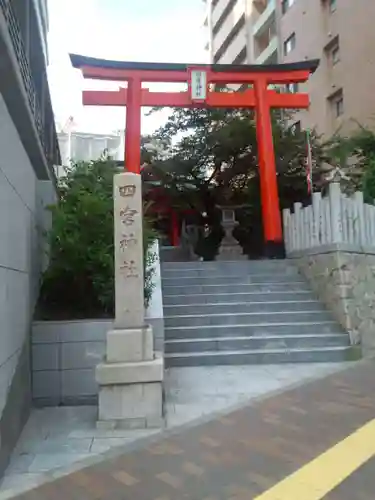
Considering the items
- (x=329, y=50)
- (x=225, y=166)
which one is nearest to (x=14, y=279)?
(x=225, y=166)

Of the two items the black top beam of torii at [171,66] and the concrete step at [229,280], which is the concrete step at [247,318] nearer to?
the concrete step at [229,280]

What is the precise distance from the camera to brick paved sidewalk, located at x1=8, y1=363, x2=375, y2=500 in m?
2.94

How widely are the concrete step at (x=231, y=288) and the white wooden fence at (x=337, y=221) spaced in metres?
0.88

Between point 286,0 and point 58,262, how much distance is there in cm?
2592

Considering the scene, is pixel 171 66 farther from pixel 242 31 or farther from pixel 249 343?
pixel 242 31

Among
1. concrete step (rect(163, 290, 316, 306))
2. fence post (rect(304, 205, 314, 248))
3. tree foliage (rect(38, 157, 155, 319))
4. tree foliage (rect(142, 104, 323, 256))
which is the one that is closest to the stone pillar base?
tree foliage (rect(38, 157, 155, 319))

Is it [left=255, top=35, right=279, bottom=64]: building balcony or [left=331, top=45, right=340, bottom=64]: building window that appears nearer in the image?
[left=331, top=45, right=340, bottom=64]: building window

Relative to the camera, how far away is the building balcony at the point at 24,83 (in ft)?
14.7

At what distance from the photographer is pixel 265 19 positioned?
29062mm

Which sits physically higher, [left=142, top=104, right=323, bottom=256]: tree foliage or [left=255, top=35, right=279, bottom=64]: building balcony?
[left=255, top=35, right=279, bottom=64]: building balcony

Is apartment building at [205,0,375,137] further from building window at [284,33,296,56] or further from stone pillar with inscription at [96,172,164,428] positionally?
stone pillar with inscription at [96,172,164,428]

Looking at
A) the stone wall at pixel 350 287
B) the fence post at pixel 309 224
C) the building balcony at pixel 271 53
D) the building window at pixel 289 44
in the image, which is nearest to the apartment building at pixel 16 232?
the stone wall at pixel 350 287

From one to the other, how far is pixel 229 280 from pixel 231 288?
0.37 m

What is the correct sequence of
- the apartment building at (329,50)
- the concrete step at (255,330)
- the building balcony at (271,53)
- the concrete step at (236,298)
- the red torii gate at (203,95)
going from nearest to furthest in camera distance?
the concrete step at (255,330)
the concrete step at (236,298)
the red torii gate at (203,95)
the apartment building at (329,50)
the building balcony at (271,53)
